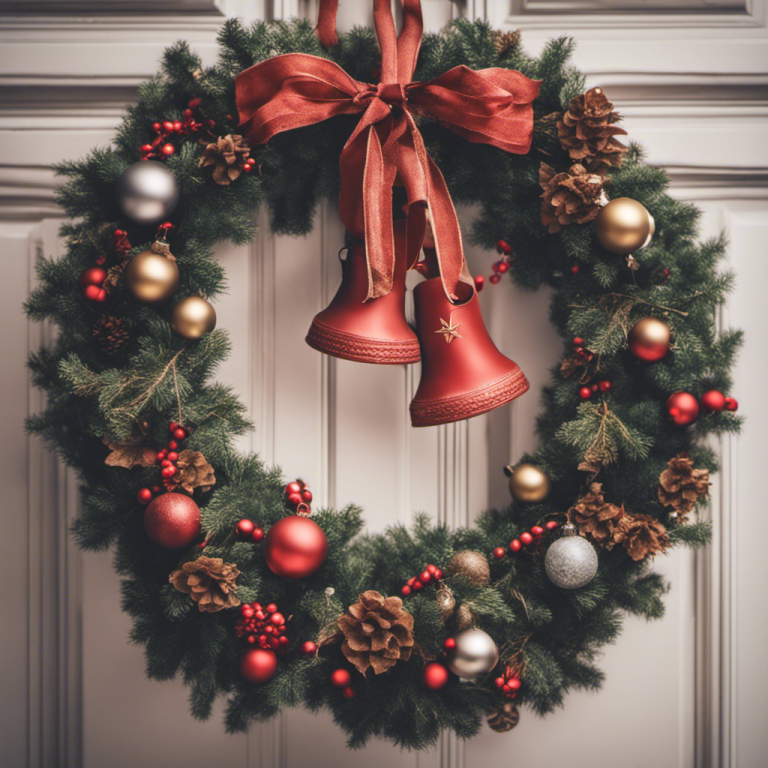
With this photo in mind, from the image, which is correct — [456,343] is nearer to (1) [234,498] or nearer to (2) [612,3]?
(1) [234,498]

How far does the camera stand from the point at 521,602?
2.95 feet

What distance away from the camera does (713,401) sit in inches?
35.9

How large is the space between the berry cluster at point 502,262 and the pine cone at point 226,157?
494 mm

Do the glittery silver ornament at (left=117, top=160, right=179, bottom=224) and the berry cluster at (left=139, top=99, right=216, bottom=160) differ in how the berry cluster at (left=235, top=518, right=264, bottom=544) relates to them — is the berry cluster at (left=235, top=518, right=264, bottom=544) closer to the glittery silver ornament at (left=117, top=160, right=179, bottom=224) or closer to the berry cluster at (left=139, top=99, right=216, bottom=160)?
the glittery silver ornament at (left=117, top=160, right=179, bottom=224)

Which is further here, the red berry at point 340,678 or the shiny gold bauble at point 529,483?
the shiny gold bauble at point 529,483

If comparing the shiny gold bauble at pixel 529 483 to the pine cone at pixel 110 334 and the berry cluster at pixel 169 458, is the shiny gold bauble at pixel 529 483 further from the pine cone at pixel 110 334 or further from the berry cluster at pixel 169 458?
the pine cone at pixel 110 334

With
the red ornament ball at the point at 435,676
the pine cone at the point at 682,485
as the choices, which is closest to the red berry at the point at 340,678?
the red ornament ball at the point at 435,676

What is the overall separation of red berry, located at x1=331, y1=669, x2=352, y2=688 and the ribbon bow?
0.62 metres

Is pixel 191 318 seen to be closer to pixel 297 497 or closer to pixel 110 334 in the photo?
pixel 110 334

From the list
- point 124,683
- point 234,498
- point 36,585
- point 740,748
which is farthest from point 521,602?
point 36,585

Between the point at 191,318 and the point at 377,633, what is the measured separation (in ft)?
1.96

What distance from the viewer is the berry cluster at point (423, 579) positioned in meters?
0.89

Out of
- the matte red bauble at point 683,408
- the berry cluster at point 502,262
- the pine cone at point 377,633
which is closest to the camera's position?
the pine cone at point 377,633

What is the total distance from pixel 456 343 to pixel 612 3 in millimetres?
817
